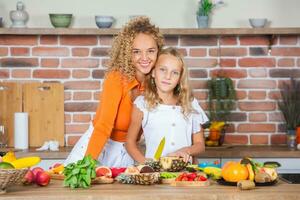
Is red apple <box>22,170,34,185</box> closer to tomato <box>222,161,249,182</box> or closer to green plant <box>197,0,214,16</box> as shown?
tomato <box>222,161,249,182</box>

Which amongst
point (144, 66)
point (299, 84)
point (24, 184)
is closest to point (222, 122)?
point (299, 84)

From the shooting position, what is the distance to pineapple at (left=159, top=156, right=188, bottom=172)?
306 cm

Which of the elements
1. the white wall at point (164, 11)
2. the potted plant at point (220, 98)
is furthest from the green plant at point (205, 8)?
the potted plant at point (220, 98)

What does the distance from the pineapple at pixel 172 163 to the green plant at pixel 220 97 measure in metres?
1.80

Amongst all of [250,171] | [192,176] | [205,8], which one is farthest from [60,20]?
[250,171]

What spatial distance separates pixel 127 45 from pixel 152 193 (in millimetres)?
1224

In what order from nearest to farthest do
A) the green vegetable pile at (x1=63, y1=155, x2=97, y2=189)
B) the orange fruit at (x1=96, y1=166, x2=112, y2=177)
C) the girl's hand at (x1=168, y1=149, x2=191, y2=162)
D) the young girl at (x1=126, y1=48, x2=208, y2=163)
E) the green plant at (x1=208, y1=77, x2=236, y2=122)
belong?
the green vegetable pile at (x1=63, y1=155, x2=97, y2=189), the orange fruit at (x1=96, y1=166, x2=112, y2=177), the girl's hand at (x1=168, y1=149, x2=191, y2=162), the young girl at (x1=126, y1=48, x2=208, y2=163), the green plant at (x1=208, y1=77, x2=236, y2=122)

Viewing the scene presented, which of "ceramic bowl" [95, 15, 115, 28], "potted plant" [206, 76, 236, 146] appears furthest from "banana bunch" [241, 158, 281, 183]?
"ceramic bowl" [95, 15, 115, 28]

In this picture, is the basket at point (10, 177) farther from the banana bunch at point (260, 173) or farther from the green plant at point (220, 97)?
the green plant at point (220, 97)

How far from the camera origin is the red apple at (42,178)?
2776 millimetres

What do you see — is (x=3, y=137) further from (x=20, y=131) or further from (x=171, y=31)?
(x=171, y=31)

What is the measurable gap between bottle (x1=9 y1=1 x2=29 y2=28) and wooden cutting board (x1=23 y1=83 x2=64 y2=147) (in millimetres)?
442

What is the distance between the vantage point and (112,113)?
3.46 metres

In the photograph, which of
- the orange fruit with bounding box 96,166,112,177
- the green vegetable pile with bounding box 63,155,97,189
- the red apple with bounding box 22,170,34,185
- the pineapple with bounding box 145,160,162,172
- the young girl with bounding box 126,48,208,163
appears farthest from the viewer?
the young girl with bounding box 126,48,208,163
